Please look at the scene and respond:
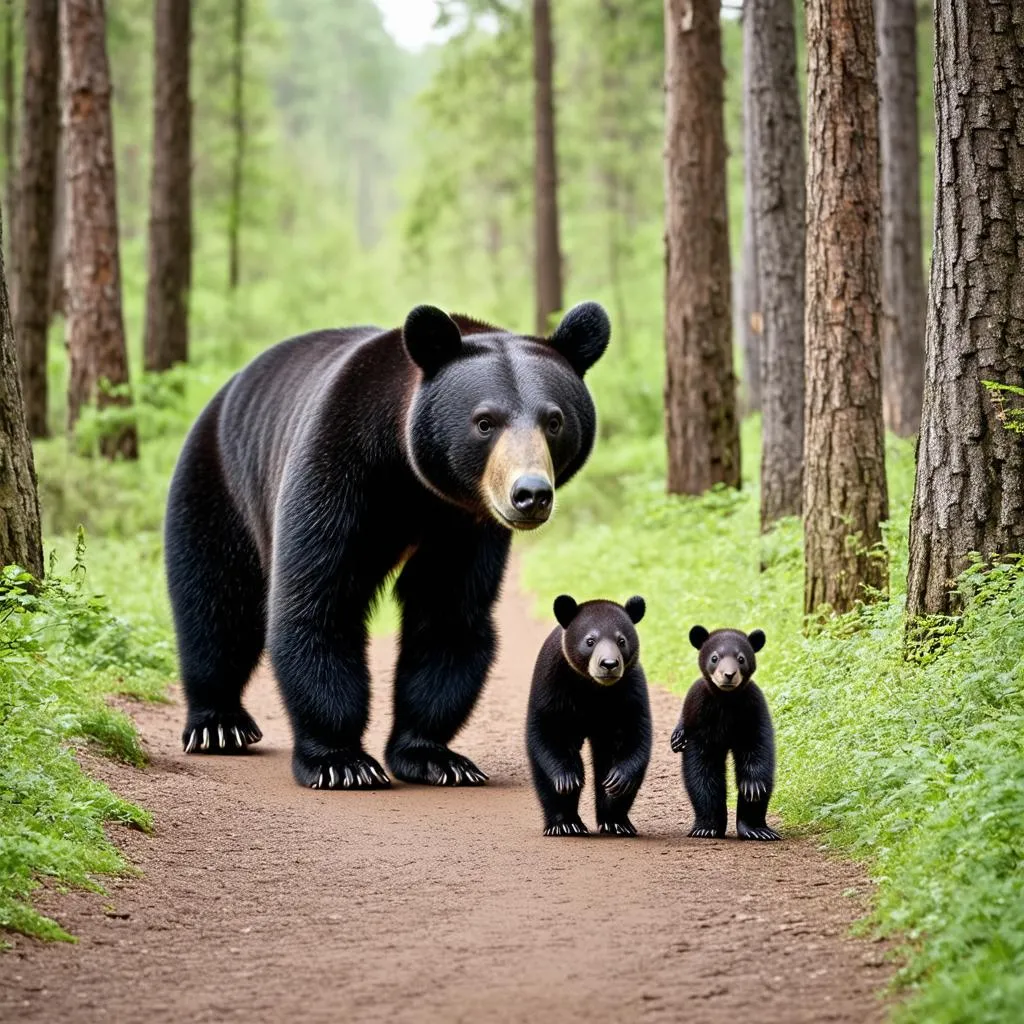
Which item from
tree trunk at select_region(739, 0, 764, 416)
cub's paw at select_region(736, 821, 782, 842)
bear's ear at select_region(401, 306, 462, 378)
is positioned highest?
tree trunk at select_region(739, 0, 764, 416)

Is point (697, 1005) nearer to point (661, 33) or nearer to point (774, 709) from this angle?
point (774, 709)

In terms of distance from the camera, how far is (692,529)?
1488cm

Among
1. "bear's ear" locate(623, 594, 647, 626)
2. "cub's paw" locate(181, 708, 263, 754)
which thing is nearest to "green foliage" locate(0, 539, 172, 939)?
"cub's paw" locate(181, 708, 263, 754)

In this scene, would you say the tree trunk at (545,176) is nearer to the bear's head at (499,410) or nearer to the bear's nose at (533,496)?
the bear's head at (499,410)

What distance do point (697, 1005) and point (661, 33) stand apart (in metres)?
22.2

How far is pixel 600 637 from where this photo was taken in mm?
6461

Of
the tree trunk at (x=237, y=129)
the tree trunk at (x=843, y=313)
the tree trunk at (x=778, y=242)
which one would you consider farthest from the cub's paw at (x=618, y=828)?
the tree trunk at (x=237, y=129)

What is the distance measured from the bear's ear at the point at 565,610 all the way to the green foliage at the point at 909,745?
132 centimetres

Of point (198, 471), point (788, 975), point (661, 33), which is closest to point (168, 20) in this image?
point (661, 33)

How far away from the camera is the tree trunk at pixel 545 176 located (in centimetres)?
2681

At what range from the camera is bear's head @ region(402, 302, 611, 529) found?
694 centimetres

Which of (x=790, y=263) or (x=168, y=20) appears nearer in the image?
(x=790, y=263)

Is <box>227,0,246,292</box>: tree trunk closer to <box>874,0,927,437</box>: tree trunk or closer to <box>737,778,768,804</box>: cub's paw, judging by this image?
<box>874,0,927,437</box>: tree trunk

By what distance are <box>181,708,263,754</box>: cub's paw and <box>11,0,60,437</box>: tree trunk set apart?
10950 millimetres
